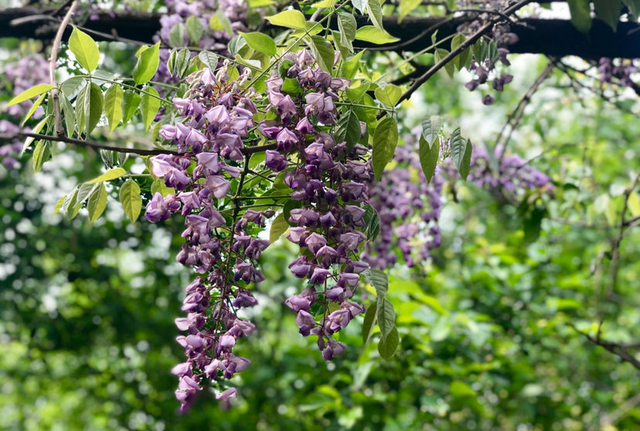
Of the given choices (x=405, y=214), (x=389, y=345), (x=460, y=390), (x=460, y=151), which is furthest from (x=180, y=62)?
(x=460, y=390)

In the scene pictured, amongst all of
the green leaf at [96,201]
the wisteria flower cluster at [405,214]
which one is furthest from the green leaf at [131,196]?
the wisteria flower cluster at [405,214]

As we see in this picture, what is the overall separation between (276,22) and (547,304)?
9.58 feet

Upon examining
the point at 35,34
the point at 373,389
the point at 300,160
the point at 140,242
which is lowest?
the point at 140,242

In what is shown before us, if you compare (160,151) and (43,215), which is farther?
(43,215)

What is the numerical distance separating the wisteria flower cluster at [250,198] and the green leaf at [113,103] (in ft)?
0.60

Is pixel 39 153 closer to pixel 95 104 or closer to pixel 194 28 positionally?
pixel 95 104

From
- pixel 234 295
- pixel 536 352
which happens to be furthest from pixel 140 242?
pixel 234 295

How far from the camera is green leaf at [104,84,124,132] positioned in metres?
1.17

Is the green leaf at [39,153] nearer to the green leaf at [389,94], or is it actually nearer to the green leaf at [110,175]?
the green leaf at [110,175]

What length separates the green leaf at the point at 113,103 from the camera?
46.1 inches

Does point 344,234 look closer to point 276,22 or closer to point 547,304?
point 276,22

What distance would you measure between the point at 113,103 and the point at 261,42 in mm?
323

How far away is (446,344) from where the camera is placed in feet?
9.84

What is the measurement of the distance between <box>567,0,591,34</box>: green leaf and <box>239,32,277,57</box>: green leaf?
2.36ft
